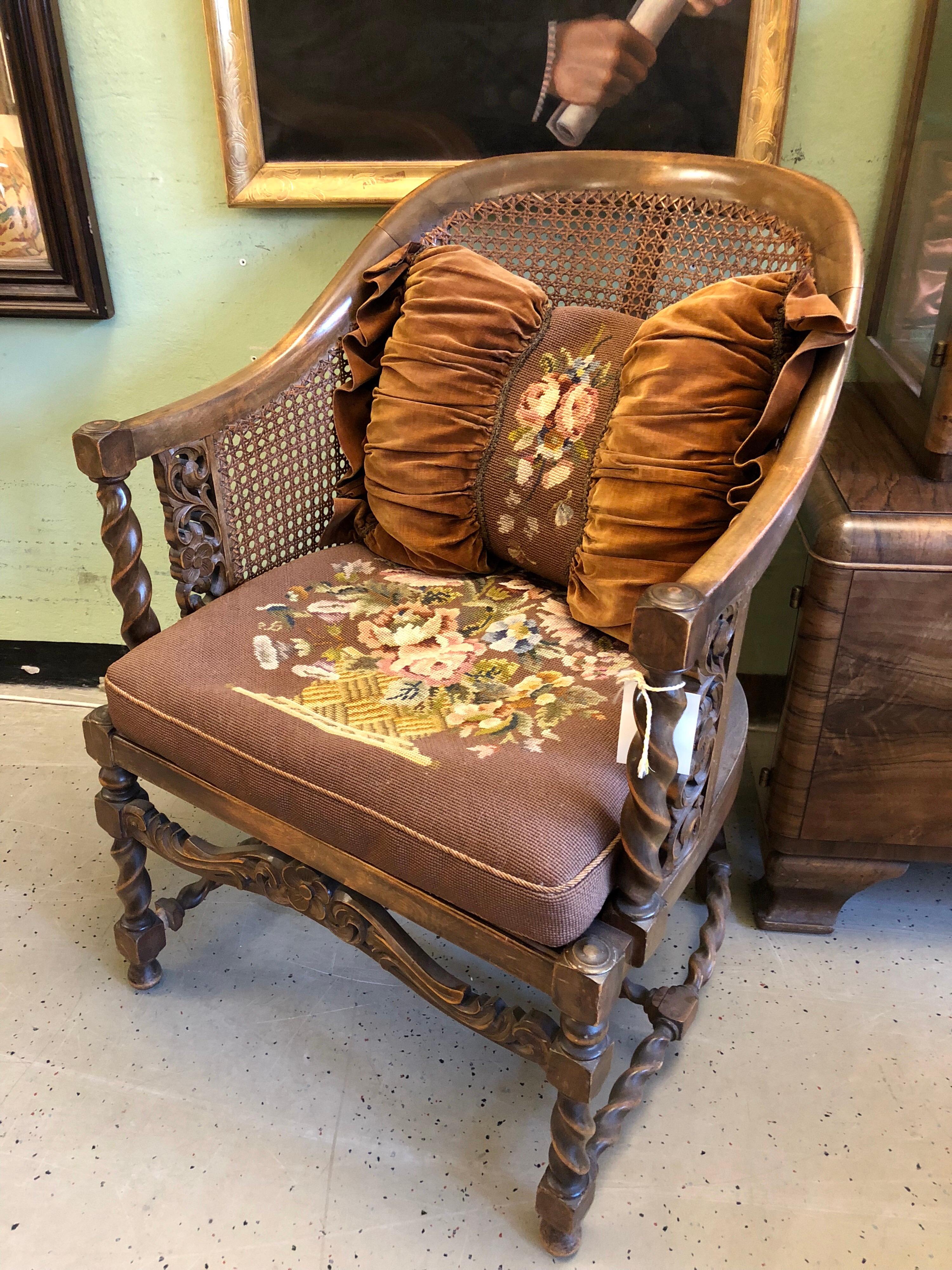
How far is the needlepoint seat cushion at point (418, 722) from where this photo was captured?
0.90m

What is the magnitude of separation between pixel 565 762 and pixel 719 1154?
579 millimetres

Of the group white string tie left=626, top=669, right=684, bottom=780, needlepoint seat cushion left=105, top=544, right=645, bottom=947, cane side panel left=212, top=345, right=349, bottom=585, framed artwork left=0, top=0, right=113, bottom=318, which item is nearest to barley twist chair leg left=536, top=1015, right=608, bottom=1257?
needlepoint seat cushion left=105, top=544, right=645, bottom=947

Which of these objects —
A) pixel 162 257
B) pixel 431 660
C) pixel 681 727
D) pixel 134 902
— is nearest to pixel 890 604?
pixel 681 727

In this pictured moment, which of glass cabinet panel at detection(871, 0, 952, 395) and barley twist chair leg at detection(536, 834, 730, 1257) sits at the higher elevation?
glass cabinet panel at detection(871, 0, 952, 395)

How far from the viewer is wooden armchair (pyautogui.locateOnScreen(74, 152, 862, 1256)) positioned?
2.90ft

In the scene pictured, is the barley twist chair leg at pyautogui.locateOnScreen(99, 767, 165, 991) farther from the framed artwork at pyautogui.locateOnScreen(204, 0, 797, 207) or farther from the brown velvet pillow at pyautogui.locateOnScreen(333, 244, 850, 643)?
the framed artwork at pyautogui.locateOnScreen(204, 0, 797, 207)

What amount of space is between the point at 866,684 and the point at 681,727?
0.50 meters

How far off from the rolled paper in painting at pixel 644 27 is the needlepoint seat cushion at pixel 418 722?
2.38 feet

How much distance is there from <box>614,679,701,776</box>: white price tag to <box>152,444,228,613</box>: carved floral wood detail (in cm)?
64

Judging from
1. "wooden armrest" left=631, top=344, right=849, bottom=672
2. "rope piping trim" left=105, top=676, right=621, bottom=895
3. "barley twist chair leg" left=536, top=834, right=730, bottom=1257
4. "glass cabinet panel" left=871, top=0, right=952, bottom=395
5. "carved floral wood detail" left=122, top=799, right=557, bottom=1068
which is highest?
"glass cabinet panel" left=871, top=0, right=952, bottom=395

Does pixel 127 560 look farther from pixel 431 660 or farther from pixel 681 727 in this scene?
pixel 681 727

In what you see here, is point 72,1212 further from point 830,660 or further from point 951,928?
point 951,928

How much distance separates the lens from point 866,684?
1249 mm

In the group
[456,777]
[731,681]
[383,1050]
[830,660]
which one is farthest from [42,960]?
[830,660]
